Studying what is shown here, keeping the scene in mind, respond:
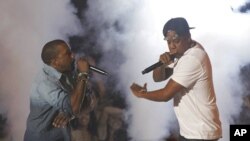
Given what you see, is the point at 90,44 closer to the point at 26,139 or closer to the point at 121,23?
the point at 121,23

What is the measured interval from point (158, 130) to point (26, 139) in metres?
0.71

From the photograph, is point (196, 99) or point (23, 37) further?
point (23, 37)

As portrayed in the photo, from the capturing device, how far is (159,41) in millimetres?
2301

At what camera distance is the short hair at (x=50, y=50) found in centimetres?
229

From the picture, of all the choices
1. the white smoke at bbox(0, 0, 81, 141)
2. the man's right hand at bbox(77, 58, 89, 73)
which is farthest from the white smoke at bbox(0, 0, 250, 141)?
the man's right hand at bbox(77, 58, 89, 73)

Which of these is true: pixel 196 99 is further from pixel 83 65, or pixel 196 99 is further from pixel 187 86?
pixel 83 65

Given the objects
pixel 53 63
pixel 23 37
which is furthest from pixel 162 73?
pixel 23 37

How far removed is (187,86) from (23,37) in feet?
3.05

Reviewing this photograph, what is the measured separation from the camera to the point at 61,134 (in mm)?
2250

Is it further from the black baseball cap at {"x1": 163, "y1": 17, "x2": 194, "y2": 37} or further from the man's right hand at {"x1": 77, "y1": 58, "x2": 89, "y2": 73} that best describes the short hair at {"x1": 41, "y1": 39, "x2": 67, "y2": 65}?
the black baseball cap at {"x1": 163, "y1": 17, "x2": 194, "y2": 37}

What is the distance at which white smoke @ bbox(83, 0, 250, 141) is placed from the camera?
2279 millimetres

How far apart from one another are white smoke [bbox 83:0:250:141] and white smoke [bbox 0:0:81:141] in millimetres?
172

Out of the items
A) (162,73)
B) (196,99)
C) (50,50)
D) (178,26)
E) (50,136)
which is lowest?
(50,136)

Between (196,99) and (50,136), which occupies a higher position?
(196,99)
